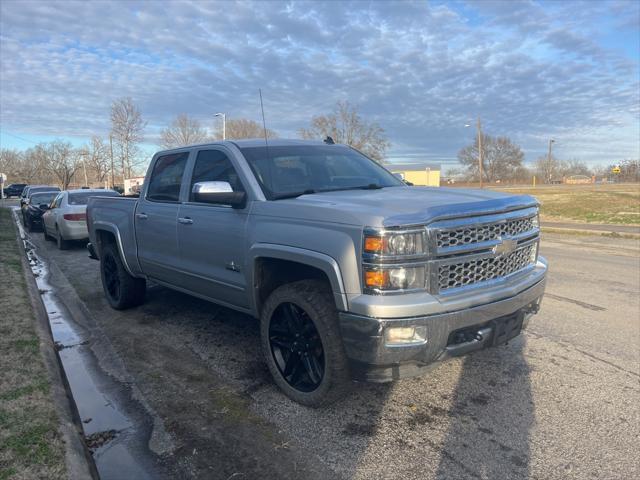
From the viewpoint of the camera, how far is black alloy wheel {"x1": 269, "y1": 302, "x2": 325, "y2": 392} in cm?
355

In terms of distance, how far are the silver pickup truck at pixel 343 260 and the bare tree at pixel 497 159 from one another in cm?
9411

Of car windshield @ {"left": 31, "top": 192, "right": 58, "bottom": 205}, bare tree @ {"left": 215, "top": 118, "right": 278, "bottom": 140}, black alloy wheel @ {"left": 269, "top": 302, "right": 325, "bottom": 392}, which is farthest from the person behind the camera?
bare tree @ {"left": 215, "top": 118, "right": 278, "bottom": 140}

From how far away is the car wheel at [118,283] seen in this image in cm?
630

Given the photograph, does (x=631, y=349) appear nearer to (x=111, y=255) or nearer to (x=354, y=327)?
(x=354, y=327)

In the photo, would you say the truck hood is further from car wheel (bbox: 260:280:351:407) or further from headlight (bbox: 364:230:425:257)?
car wheel (bbox: 260:280:351:407)

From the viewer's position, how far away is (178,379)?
13.9 feet

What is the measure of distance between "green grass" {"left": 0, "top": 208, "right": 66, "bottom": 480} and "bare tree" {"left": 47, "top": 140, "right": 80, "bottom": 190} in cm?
8037

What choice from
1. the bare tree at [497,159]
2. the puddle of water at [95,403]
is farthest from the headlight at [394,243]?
the bare tree at [497,159]

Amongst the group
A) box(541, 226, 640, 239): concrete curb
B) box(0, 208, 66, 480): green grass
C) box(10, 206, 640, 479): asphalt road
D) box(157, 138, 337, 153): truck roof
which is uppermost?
box(157, 138, 337, 153): truck roof

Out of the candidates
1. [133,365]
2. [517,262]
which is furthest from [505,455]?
[133,365]

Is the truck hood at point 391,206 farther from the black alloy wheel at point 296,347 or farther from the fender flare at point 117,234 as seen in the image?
the fender flare at point 117,234

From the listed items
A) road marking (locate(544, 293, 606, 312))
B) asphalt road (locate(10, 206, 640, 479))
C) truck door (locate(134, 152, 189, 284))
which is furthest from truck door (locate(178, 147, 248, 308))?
road marking (locate(544, 293, 606, 312))

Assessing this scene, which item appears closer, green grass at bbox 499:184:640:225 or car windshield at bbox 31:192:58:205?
car windshield at bbox 31:192:58:205

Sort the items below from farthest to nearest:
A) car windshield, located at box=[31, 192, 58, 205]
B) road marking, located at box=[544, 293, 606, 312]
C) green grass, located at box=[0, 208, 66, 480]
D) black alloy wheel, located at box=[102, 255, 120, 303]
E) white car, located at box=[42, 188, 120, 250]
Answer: car windshield, located at box=[31, 192, 58, 205], white car, located at box=[42, 188, 120, 250], black alloy wheel, located at box=[102, 255, 120, 303], road marking, located at box=[544, 293, 606, 312], green grass, located at box=[0, 208, 66, 480]
